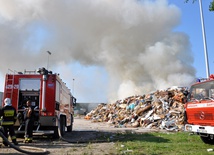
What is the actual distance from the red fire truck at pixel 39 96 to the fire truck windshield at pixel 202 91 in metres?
4.81

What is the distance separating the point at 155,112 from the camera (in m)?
19.1

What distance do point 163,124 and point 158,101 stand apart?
4.64 m

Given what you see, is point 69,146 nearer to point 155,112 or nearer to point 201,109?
point 201,109

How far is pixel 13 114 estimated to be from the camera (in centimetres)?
805

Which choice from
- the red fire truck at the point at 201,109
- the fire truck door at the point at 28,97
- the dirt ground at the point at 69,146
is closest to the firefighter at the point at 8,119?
the dirt ground at the point at 69,146

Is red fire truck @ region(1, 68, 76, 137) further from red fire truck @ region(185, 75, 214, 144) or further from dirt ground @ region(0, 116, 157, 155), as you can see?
red fire truck @ region(185, 75, 214, 144)

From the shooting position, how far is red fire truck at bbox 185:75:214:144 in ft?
22.9

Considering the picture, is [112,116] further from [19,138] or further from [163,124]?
[19,138]

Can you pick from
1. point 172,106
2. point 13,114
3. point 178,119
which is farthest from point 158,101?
point 13,114

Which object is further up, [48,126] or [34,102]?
[34,102]

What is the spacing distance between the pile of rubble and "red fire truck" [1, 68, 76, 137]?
8022 mm

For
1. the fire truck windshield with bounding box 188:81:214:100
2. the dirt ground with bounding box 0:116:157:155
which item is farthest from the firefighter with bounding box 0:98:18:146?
the fire truck windshield with bounding box 188:81:214:100

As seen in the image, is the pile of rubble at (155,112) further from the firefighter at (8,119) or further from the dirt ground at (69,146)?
the firefighter at (8,119)

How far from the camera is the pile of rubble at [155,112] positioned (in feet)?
54.1
